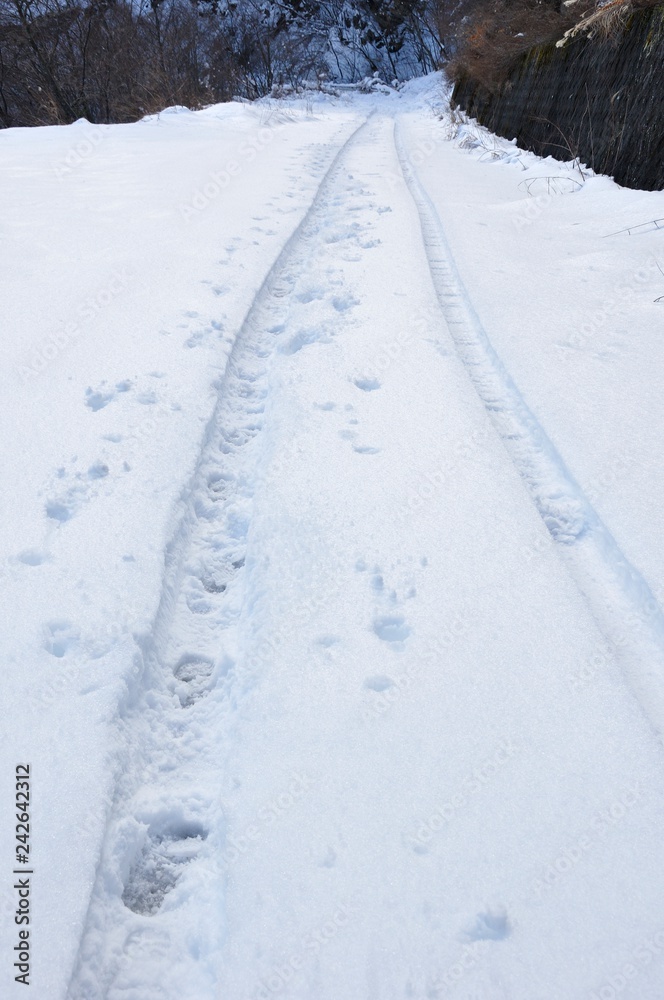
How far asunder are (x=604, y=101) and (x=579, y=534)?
16.3ft

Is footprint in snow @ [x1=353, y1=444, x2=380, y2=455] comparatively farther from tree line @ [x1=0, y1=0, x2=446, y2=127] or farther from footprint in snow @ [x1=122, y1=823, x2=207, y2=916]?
tree line @ [x1=0, y1=0, x2=446, y2=127]

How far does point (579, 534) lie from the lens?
1.69m

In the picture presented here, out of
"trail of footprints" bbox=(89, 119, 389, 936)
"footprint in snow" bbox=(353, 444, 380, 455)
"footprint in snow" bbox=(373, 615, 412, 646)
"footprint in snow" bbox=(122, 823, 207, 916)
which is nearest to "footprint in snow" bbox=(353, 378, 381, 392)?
"trail of footprints" bbox=(89, 119, 389, 936)

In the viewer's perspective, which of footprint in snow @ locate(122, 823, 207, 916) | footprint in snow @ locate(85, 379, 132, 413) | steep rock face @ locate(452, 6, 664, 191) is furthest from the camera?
steep rock face @ locate(452, 6, 664, 191)

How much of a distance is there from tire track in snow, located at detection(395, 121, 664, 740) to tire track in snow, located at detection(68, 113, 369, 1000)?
90 centimetres

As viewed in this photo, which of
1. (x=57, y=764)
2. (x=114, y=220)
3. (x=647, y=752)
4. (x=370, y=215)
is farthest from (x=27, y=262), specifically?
(x=647, y=752)

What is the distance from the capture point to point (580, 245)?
365 centimetres

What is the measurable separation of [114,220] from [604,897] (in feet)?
14.5

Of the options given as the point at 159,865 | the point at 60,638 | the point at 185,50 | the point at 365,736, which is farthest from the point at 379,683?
the point at 185,50

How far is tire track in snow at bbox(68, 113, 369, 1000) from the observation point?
0.94 m

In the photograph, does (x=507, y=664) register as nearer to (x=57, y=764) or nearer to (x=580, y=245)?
(x=57, y=764)

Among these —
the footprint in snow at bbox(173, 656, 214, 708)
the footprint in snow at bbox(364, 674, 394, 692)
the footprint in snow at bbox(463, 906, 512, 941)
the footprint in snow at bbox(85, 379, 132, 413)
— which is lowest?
the footprint in snow at bbox(173, 656, 214, 708)

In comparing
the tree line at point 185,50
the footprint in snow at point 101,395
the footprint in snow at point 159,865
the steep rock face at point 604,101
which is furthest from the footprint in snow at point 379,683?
the tree line at point 185,50

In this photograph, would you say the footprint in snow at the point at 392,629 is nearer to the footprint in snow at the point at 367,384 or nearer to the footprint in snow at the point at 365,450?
the footprint in snow at the point at 365,450
